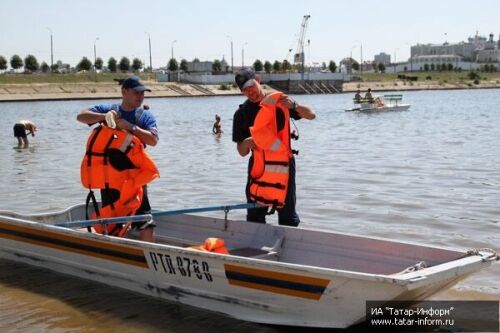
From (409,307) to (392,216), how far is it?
555 centimetres

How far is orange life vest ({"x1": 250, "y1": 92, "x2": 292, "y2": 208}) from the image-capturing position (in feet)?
22.8

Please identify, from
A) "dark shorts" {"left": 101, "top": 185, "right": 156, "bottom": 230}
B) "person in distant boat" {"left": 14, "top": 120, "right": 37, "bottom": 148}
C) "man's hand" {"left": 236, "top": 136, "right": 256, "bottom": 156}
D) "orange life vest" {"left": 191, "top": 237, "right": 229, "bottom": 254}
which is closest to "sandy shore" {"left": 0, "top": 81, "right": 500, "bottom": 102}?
"person in distant boat" {"left": 14, "top": 120, "right": 37, "bottom": 148}

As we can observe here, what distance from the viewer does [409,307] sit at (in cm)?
587

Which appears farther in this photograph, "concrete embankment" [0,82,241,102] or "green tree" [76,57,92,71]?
"green tree" [76,57,92,71]

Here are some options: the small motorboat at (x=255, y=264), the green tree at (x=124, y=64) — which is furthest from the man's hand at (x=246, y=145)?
the green tree at (x=124, y=64)

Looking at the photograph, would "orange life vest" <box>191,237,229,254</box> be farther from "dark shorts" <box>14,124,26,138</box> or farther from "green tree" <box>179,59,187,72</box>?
"green tree" <box>179,59,187,72</box>

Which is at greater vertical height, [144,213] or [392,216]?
[144,213]

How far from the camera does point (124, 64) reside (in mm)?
113188

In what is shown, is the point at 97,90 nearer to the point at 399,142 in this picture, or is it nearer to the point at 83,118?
the point at 399,142

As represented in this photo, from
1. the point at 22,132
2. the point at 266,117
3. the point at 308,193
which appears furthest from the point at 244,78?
the point at 22,132

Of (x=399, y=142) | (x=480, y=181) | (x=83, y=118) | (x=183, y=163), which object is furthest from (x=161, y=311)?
(x=399, y=142)

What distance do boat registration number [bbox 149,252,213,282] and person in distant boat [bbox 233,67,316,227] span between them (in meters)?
1.11

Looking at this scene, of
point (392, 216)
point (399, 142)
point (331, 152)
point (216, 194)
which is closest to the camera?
point (392, 216)

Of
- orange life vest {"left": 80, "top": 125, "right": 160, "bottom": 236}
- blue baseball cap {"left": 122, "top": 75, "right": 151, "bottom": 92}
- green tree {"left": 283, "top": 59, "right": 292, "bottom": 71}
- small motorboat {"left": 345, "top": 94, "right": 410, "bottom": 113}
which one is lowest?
small motorboat {"left": 345, "top": 94, "right": 410, "bottom": 113}
